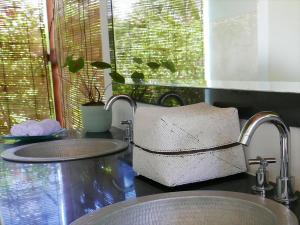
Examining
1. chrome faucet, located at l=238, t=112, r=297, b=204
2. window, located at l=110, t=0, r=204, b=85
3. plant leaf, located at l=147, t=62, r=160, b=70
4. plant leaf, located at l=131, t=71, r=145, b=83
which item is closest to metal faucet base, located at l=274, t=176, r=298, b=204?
chrome faucet, located at l=238, t=112, r=297, b=204

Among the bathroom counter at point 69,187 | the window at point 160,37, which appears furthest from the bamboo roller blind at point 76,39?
the bathroom counter at point 69,187

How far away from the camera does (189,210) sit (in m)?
0.82

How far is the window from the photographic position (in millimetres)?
1300

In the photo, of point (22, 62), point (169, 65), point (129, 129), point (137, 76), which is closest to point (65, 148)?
point (129, 129)

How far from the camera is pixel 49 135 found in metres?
1.62

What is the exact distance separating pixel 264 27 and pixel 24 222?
80cm

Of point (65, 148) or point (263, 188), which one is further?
point (65, 148)

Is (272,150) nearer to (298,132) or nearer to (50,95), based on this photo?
(298,132)

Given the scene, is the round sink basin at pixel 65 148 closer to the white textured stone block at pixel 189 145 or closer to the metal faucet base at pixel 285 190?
the white textured stone block at pixel 189 145

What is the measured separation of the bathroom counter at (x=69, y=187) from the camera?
0.75 meters

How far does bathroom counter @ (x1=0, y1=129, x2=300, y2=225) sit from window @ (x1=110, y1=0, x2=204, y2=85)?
440mm

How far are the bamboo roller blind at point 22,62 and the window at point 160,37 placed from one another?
211cm

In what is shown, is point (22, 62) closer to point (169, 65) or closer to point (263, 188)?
point (169, 65)

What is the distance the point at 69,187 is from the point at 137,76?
2.72 ft
